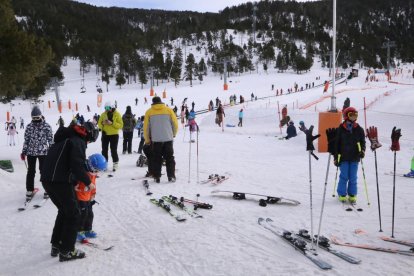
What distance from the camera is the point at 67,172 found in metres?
3.94

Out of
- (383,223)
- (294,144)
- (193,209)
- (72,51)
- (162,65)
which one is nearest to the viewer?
(383,223)

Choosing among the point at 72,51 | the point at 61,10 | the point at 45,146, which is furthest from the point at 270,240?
the point at 61,10

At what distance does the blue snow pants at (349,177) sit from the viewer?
6.23 metres

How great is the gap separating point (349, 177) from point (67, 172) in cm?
450

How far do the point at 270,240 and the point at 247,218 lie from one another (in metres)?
0.96

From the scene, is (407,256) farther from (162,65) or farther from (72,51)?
(72,51)

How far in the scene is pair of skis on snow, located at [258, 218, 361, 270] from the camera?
12.8ft

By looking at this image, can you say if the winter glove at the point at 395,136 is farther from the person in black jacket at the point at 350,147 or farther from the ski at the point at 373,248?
the ski at the point at 373,248

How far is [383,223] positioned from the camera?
5281mm

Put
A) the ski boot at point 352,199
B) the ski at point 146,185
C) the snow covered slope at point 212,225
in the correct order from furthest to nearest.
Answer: the ski at point 146,185
the ski boot at point 352,199
the snow covered slope at point 212,225

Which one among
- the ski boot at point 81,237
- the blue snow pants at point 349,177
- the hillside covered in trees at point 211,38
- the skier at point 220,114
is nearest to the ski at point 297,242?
the blue snow pants at point 349,177

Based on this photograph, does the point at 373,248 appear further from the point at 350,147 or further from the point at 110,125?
the point at 110,125

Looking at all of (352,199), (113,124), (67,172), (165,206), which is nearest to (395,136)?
(352,199)

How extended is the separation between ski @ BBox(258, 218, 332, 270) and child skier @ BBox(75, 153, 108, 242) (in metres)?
2.28
